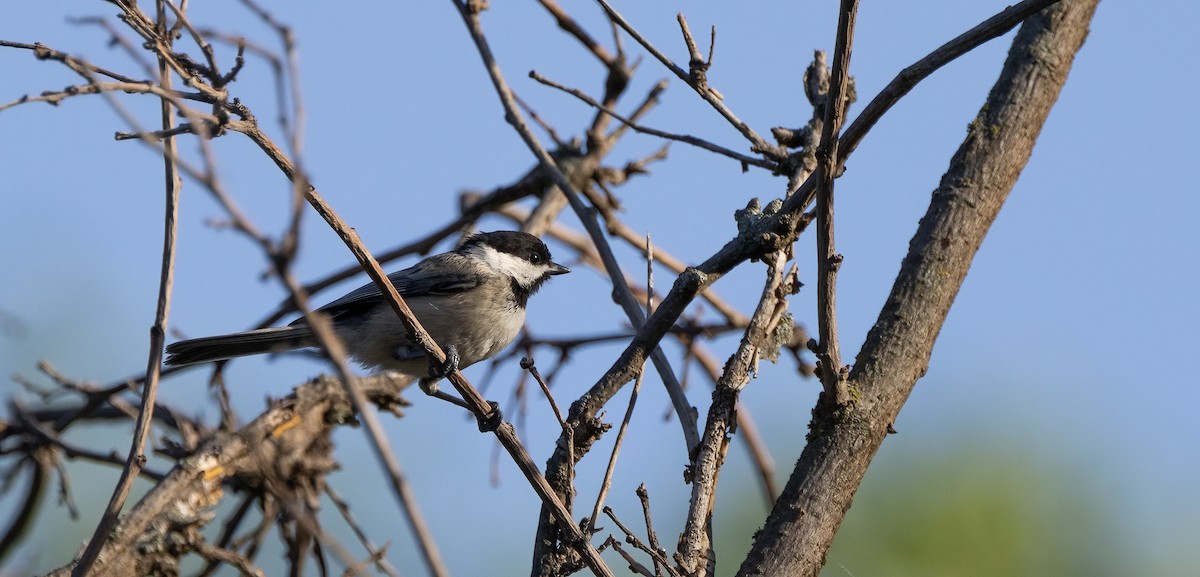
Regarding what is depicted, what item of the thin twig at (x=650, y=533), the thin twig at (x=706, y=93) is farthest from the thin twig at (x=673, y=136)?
the thin twig at (x=650, y=533)

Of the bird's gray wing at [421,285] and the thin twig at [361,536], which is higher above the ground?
the bird's gray wing at [421,285]

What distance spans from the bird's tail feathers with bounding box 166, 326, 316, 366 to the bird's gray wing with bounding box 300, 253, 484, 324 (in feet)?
1.30

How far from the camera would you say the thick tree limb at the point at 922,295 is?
2873 millimetres

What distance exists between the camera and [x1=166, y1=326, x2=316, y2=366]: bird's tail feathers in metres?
4.60

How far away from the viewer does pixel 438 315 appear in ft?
17.2

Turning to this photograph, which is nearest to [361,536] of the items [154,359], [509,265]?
[154,359]

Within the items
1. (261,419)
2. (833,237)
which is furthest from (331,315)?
(833,237)

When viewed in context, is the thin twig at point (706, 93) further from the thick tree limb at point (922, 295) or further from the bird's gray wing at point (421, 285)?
the bird's gray wing at point (421, 285)

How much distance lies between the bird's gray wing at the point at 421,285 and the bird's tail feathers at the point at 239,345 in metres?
0.40

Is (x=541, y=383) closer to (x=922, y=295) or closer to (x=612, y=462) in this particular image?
(x=612, y=462)

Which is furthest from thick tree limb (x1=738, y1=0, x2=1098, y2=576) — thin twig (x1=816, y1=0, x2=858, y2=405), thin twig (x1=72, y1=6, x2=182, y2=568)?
thin twig (x1=72, y1=6, x2=182, y2=568)

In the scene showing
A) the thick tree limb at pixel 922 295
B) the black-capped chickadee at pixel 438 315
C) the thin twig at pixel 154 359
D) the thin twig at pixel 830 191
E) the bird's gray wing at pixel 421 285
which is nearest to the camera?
the thin twig at pixel 830 191

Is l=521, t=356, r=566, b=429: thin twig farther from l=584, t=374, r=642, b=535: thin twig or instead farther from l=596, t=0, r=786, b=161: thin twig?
l=596, t=0, r=786, b=161: thin twig

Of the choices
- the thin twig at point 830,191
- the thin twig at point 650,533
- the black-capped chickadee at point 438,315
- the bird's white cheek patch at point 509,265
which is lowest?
the thin twig at point 650,533
